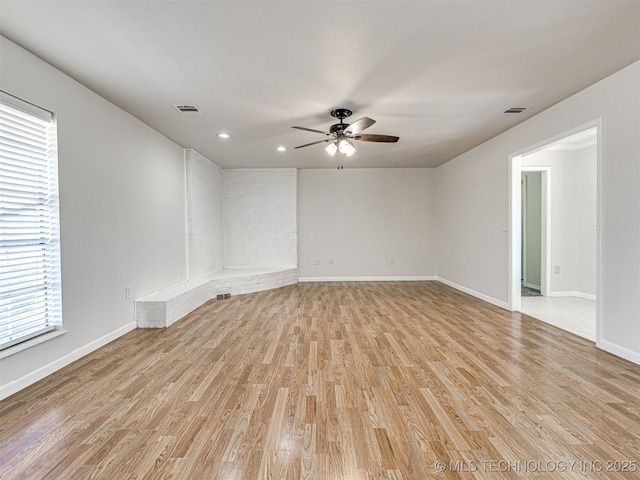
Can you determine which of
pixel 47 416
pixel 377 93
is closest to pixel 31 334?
pixel 47 416

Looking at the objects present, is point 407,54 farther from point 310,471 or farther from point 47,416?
point 47,416

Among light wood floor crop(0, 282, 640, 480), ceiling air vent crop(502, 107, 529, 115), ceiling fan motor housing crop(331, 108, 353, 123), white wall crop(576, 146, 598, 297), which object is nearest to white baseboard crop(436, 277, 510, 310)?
light wood floor crop(0, 282, 640, 480)

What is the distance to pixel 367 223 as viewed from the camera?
701 cm

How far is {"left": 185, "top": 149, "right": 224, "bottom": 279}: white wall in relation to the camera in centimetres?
522

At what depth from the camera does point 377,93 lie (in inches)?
119

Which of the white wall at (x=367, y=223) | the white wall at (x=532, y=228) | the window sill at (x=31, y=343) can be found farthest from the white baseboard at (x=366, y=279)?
the window sill at (x=31, y=343)

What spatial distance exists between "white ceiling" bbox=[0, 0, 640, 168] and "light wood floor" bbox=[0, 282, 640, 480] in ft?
8.30

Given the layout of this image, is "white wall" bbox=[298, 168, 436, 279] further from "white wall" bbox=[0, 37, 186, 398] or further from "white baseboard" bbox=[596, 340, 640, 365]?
"white baseboard" bbox=[596, 340, 640, 365]

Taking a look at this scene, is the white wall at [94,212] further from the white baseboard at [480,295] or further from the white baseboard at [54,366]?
the white baseboard at [480,295]

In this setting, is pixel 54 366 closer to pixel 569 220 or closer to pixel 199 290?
pixel 199 290

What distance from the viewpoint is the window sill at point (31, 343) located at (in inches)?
84.1

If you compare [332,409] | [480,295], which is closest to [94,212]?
[332,409]

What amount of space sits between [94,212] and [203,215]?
2.79 m

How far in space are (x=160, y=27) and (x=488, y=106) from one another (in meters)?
3.29
